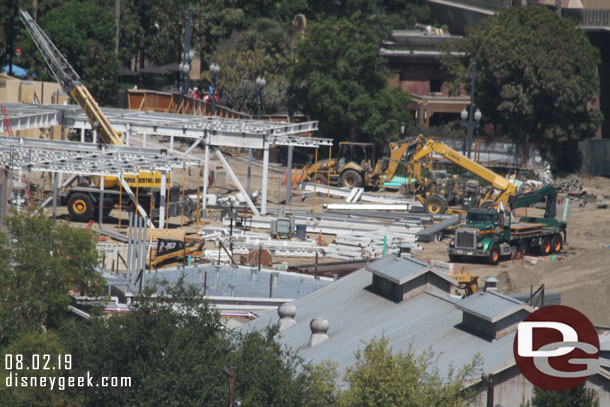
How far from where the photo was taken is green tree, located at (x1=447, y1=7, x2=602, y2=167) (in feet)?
198

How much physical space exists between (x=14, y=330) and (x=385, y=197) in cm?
3194

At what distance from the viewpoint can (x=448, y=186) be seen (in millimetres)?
49344

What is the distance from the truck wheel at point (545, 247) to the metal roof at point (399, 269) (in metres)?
16.4

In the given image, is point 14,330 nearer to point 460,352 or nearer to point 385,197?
point 460,352

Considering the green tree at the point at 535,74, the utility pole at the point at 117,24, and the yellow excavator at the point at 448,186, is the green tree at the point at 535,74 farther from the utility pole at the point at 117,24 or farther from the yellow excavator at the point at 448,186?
the utility pole at the point at 117,24

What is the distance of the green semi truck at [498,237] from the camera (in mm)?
37406

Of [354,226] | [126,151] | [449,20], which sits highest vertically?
[449,20]

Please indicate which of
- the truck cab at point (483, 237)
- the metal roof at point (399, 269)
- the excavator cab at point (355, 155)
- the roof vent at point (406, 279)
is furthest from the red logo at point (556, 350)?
the excavator cab at point (355, 155)

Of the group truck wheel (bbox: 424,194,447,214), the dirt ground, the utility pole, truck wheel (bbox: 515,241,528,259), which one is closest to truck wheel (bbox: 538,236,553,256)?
the dirt ground

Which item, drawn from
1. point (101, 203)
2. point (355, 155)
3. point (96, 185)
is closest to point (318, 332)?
point (101, 203)

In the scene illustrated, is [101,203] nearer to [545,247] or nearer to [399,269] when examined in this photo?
[545,247]

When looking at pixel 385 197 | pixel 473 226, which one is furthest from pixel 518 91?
pixel 473 226

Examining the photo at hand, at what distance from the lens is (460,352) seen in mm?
19719

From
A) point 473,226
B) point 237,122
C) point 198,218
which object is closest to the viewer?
point 473,226
